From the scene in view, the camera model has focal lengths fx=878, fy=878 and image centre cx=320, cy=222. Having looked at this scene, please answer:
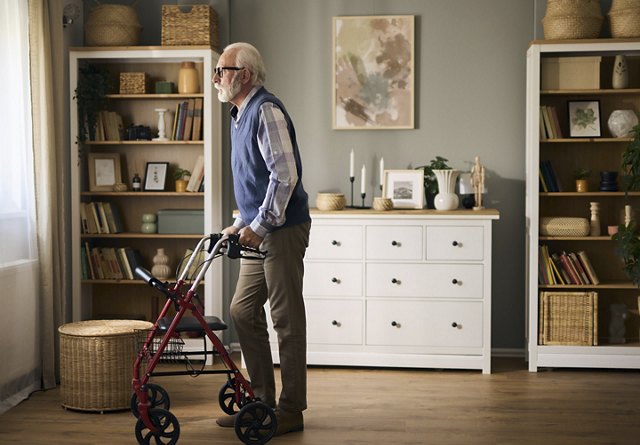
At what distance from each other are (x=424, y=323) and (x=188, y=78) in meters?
2.01

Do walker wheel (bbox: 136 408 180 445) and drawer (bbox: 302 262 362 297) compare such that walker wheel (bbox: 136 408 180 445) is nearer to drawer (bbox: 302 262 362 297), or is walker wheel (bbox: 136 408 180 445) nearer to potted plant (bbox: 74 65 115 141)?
drawer (bbox: 302 262 362 297)

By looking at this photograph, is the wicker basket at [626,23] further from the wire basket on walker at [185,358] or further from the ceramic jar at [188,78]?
the wire basket on walker at [185,358]

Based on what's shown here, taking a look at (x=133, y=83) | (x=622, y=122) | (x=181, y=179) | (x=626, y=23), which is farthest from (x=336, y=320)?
A: (x=626, y=23)

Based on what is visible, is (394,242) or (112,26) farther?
(112,26)

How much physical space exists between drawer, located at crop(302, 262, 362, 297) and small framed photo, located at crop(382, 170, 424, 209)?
507 millimetres

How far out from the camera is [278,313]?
3617 mm

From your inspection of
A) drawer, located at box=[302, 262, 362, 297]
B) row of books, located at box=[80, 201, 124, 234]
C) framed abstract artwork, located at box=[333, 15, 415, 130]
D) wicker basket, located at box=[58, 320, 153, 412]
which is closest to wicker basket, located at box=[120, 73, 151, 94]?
row of books, located at box=[80, 201, 124, 234]

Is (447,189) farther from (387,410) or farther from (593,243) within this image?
(387,410)

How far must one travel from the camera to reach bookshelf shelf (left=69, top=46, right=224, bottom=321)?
5164mm

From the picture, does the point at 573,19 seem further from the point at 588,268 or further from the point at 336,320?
the point at 336,320

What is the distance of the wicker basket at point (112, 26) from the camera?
5.18 m

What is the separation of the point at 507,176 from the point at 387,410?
1.88 meters

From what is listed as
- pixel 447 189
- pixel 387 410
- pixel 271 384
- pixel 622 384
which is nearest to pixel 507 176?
pixel 447 189

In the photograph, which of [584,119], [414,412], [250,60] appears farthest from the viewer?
[584,119]
